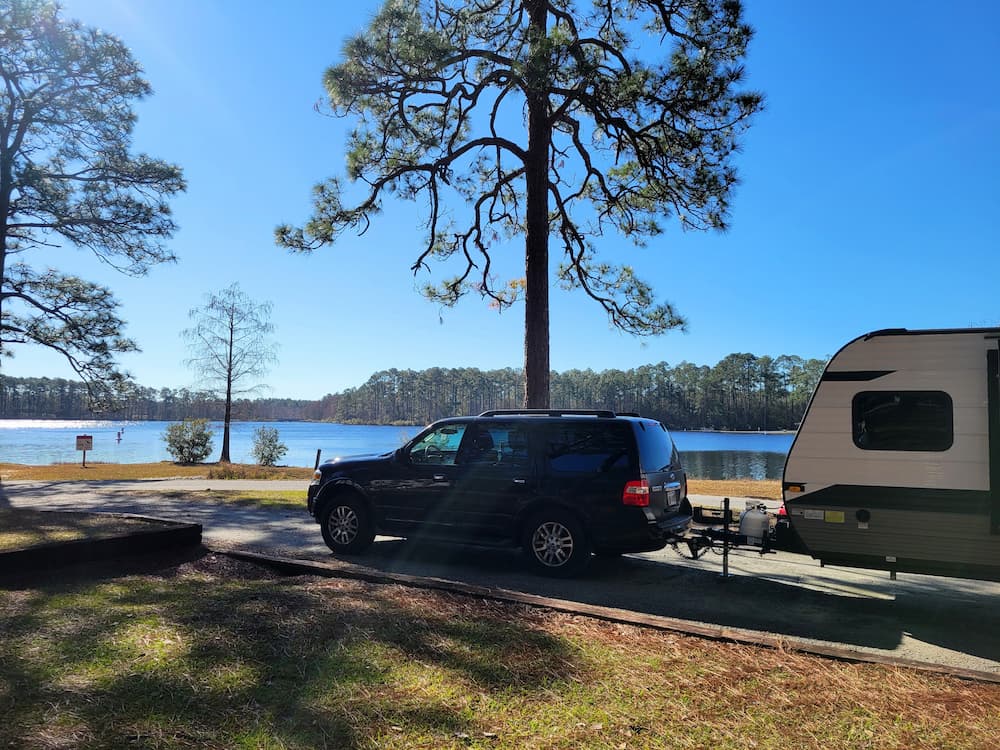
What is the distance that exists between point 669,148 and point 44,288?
21.5 meters

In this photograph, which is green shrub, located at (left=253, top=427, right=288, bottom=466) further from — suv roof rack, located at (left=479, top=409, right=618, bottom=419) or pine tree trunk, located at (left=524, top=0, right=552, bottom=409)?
suv roof rack, located at (left=479, top=409, right=618, bottom=419)

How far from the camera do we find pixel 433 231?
1469 centimetres

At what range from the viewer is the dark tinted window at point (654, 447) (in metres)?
7.34

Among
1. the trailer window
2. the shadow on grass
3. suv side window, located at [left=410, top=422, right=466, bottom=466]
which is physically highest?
the trailer window

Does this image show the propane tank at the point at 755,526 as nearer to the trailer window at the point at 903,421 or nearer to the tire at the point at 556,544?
the trailer window at the point at 903,421

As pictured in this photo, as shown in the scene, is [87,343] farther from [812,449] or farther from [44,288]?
[812,449]

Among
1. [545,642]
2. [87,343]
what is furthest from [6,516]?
[87,343]

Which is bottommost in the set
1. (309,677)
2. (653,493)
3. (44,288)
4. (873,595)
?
(873,595)

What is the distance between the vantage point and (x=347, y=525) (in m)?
8.80

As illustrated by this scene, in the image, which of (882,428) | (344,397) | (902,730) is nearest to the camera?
(902,730)

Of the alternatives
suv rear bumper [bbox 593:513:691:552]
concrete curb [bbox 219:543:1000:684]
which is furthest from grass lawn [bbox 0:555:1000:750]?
suv rear bumper [bbox 593:513:691:552]

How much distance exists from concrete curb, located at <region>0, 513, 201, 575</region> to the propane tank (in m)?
6.26

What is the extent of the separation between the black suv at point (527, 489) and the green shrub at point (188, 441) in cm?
3417

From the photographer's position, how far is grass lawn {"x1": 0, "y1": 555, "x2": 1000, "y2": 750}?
309 centimetres
